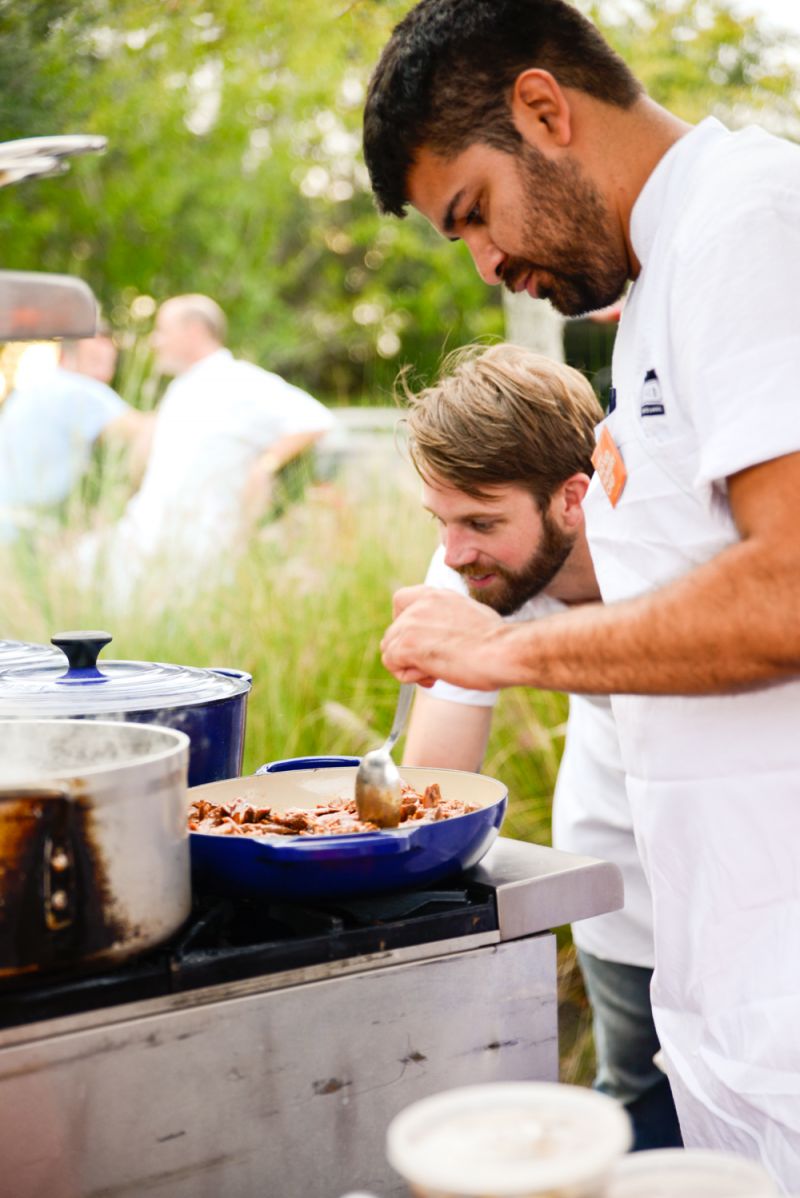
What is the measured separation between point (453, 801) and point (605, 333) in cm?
1121

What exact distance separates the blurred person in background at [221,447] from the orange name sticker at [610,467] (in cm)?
311

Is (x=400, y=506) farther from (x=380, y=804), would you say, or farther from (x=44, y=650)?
(x=380, y=804)

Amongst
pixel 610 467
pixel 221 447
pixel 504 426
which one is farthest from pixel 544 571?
pixel 221 447

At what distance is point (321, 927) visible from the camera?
→ 1.35 metres

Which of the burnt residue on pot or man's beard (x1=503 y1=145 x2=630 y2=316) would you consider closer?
the burnt residue on pot

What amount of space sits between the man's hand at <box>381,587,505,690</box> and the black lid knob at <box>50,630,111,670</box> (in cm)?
39

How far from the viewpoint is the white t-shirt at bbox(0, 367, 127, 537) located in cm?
506

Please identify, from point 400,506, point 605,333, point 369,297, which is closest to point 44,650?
point 400,506

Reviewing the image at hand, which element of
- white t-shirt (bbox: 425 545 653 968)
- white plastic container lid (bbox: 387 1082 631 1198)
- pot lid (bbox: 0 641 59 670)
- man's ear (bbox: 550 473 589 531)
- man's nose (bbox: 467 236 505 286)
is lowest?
white t-shirt (bbox: 425 545 653 968)

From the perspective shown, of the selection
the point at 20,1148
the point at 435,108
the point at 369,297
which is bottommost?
the point at 20,1148

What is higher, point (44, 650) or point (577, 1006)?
point (44, 650)

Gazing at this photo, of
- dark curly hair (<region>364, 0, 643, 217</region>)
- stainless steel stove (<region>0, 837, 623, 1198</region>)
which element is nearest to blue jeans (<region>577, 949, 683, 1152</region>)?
stainless steel stove (<region>0, 837, 623, 1198</region>)

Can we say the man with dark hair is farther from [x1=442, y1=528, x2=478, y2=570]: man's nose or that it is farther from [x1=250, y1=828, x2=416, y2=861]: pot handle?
[x1=442, y1=528, x2=478, y2=570]: man's nose

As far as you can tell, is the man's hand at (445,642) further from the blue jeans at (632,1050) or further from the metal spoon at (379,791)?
the blue jeans at (632,1050)
